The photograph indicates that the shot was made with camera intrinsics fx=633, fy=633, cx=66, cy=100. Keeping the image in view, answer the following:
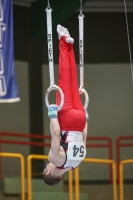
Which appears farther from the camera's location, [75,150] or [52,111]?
[75,150]

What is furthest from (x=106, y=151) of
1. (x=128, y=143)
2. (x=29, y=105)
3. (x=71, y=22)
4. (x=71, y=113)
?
(x=71, y=113)

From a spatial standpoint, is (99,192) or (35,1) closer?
(99,192)

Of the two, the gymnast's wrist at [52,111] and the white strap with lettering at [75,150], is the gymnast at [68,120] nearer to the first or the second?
the white strap with lettering at [75,150]

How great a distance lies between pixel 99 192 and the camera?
9.59m

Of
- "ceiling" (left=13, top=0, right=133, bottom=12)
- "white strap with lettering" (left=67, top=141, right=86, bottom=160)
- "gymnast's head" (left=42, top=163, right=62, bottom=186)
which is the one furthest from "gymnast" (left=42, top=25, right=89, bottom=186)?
"ceiling" (left=13, top=0, right=133, bottom=12)

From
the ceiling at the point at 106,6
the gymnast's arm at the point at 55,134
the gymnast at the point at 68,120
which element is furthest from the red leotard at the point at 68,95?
the ceiling at the point at 106,6

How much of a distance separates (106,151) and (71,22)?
267 cm

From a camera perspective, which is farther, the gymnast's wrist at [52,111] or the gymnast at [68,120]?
the gymnast at [68,120]

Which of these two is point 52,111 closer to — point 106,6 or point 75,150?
point 75,150

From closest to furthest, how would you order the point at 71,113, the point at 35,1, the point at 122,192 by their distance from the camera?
the point at 71,113 → the point at 122,192 → the point at 35,1

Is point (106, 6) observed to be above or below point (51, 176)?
above

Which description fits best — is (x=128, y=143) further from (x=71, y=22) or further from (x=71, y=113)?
(x=71, y=113)

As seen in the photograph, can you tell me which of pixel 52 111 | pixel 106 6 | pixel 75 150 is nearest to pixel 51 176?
pixel 75 150

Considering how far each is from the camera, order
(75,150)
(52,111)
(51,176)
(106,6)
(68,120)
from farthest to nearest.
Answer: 1. (106,6)
2. (51,176)
3. (75,150)
4. (68,120)
5. (52,111)
